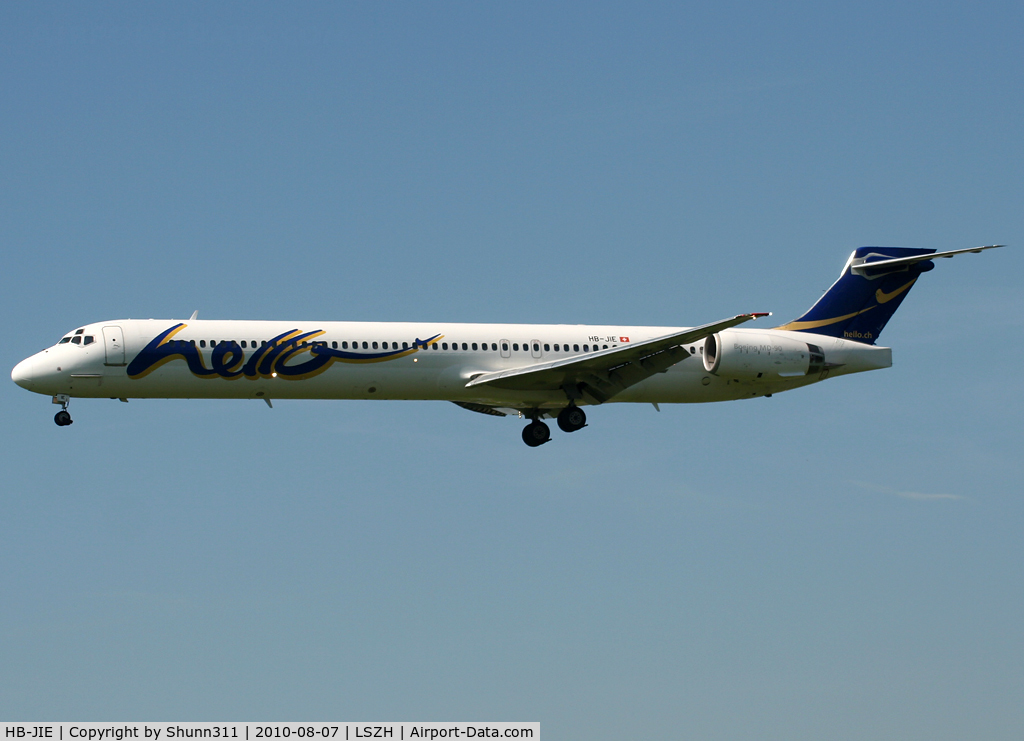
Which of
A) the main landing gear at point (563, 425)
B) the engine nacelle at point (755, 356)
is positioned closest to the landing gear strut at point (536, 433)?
the main landing gear at point (563, 425)

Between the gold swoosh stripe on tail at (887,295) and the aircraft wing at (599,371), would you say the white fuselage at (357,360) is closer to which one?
the aircraft wing at (599,371)

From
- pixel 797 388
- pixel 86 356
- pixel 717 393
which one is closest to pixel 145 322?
pixel 86 356

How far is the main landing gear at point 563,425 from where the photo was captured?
3991 cm

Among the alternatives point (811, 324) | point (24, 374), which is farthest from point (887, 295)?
point (24, 374)

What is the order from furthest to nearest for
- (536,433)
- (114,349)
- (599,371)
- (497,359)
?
(536,433) → (497,359) → (599,371) → (114,349)

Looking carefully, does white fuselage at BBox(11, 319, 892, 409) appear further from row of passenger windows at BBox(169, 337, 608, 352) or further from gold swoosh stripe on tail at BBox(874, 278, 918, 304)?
gold swoosh stripe on tail at BBox(874, 278, 918, 304)

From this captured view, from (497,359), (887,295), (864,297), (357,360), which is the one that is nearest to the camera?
(357,360)

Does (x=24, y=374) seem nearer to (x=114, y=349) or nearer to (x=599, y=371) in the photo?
(x=114, y=349)

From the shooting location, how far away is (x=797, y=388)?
41.7 meters

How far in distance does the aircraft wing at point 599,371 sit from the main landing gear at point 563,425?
616mm

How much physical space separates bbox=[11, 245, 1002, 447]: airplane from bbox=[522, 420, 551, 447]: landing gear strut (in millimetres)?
43

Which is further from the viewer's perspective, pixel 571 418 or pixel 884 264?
pixel 884 264

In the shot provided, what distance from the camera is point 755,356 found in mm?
39750

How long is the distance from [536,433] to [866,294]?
11.2 m
